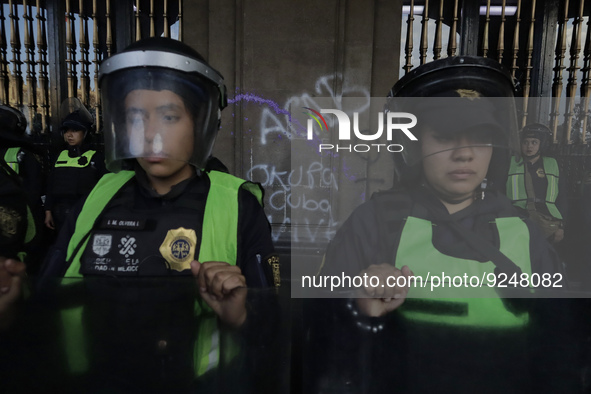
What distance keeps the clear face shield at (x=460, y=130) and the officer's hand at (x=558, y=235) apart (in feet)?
0.73

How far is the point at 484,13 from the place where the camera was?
4.59 metres

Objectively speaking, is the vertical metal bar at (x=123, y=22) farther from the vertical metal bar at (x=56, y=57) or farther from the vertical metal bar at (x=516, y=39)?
the vertical metal bar at (x=516, y=39)

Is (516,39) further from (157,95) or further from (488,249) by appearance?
(157,95)

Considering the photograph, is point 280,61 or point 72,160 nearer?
point 72,160

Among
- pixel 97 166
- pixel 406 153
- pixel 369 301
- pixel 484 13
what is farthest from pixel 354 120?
pixel 484 13

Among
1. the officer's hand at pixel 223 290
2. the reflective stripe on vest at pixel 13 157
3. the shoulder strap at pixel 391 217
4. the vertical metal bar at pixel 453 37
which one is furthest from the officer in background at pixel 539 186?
the vertical metal bar at pixel 453 37

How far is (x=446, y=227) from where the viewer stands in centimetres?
95

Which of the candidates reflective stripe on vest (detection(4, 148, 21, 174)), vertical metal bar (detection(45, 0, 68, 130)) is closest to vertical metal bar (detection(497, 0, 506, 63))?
reflective stripe on vest (detection(4, 148, 21, 174))

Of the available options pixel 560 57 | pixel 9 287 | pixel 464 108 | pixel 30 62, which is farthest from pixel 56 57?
pixel 560 57

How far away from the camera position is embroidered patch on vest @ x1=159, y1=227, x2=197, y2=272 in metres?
1.21

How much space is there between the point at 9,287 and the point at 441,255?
100 cm

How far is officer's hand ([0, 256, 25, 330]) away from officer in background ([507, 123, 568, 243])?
47.7 inches

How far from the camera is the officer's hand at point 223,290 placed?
775 mm

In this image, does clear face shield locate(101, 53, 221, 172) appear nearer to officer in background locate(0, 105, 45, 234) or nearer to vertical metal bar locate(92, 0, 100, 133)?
officer in background locate(0, 105, 45, 234)
